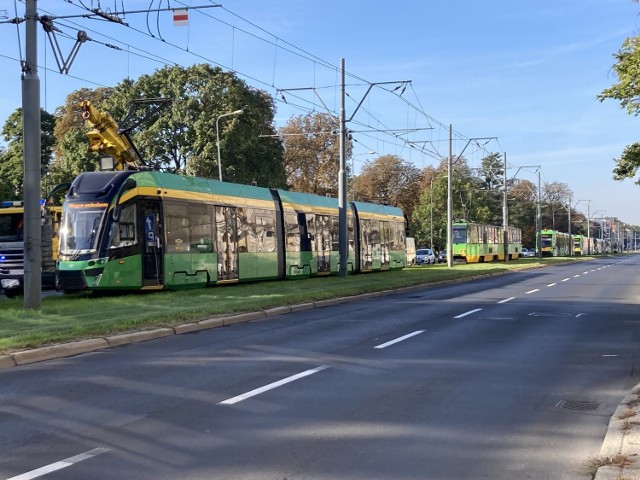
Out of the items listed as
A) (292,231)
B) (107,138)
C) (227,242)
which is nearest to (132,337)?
(227,242)

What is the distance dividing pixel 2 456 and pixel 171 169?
1785 inches

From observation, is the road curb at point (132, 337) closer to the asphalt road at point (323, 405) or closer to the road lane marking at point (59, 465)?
the asphalt road at point (323, 405)

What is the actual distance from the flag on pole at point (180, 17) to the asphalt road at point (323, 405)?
7.72 meters

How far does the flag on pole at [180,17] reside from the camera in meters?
16.4

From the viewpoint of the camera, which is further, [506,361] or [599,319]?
[599,319]

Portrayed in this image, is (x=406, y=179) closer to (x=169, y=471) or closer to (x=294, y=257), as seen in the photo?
(x=294, y=257)

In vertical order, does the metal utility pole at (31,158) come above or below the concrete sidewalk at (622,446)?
above

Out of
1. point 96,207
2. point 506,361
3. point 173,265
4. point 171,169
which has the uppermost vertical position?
point 171,169

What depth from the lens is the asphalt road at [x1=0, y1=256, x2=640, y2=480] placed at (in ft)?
17.6

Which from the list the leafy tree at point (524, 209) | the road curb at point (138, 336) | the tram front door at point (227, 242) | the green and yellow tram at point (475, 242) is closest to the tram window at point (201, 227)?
the tram front door at point (227, 242)

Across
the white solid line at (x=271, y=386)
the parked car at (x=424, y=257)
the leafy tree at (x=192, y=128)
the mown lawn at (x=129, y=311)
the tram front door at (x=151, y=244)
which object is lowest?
the white solid line at (x=271, y=386)

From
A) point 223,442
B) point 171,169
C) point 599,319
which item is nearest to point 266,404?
point 223,442

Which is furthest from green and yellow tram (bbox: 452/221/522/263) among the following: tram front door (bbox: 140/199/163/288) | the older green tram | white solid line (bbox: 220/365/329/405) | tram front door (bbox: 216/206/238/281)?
white solid line (bbox: 220/365/329/405)

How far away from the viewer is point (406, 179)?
91562mm
